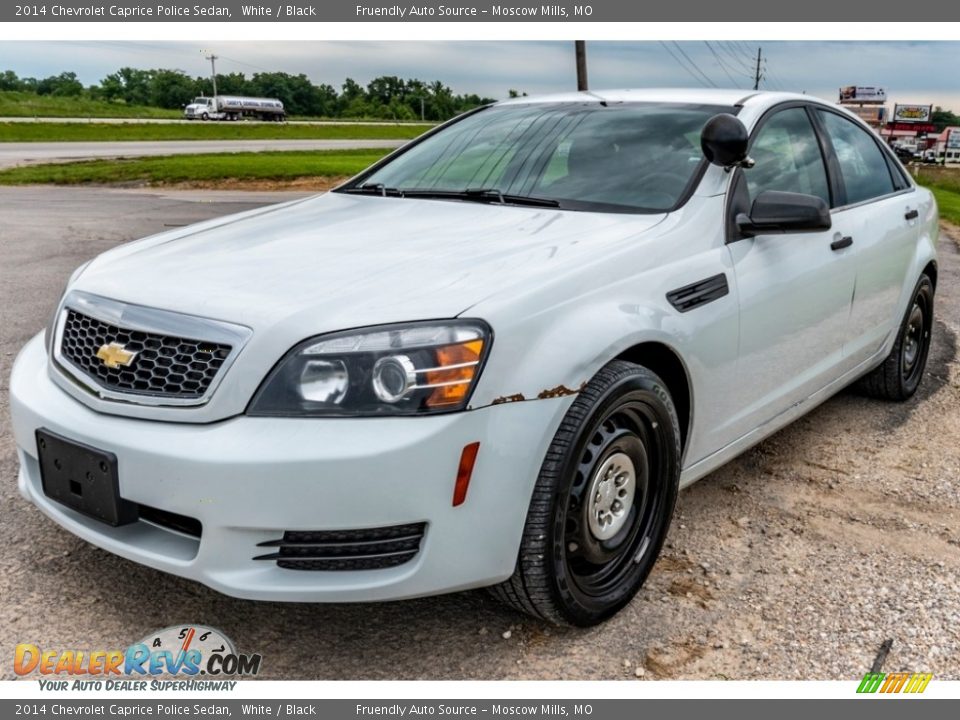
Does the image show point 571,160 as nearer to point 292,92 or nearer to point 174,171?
point 174,171

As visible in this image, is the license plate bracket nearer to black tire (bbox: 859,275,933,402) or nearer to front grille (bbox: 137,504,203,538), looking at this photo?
front grille (bbox: 137,504,203,538)

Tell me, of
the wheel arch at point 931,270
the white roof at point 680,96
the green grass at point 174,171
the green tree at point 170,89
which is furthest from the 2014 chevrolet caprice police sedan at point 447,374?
the green tree at point 170,89

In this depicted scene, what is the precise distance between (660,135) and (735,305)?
0.82 metres

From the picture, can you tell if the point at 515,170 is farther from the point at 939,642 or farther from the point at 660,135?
the point at 939,642

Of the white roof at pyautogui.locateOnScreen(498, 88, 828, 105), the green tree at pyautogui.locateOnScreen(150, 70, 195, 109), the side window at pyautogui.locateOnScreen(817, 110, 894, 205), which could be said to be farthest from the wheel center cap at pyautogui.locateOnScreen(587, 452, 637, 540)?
the green tree at pyautogui.locateOnScreen(150, 70, 195, 109)

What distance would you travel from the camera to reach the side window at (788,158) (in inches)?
141

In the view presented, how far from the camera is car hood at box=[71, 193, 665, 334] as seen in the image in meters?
2.38

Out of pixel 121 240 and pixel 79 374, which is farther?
pixel 121 240

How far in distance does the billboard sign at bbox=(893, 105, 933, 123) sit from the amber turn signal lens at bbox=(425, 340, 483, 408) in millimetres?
138034

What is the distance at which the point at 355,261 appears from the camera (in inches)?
107

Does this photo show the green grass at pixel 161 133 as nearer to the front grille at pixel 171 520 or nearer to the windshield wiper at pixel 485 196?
the windshield wiper at pixel 485 196

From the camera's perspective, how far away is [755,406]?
3426mm

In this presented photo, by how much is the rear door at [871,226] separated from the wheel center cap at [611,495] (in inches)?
70.4

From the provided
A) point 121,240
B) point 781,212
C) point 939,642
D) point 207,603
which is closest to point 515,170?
point 781,212
